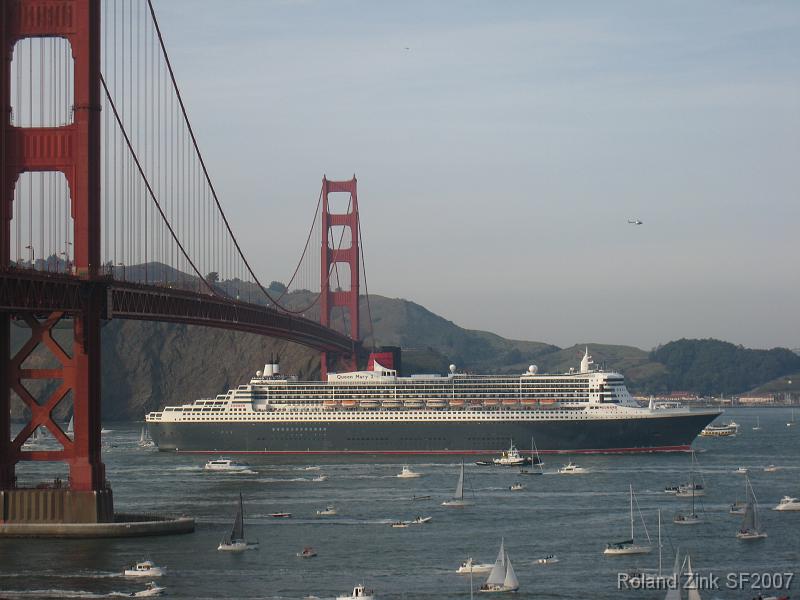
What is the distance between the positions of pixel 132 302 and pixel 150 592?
46.8ft

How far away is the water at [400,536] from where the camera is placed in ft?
102

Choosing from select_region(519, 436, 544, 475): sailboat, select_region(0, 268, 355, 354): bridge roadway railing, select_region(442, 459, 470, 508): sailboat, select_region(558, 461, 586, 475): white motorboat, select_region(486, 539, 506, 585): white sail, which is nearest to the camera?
select_region(486, 539, 506, 585): white sail

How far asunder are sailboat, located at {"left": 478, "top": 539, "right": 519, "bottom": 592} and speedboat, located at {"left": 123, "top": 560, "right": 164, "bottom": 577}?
685cm

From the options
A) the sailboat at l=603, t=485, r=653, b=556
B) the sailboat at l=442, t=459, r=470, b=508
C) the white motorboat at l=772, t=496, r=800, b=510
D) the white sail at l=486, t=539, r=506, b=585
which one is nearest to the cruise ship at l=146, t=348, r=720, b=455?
the sailboat at l=442, t=459, r=470, b=508

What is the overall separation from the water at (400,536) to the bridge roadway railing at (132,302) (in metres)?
5.70

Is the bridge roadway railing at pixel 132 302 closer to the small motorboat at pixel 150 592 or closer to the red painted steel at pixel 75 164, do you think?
the red painted steel at pixel 75 164

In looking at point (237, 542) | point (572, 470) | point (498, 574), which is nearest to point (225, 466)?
point (572, 470)

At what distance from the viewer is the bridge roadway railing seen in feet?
116

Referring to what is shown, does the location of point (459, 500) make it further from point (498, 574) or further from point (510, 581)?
point (510, 581)

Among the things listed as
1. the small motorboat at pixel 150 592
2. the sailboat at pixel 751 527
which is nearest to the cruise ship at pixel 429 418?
the sailboat at pixel 751 527

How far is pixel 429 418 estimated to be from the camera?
7112 centimetres

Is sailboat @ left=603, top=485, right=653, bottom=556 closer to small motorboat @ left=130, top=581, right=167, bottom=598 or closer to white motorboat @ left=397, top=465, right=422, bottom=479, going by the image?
small motorboat @ left=130, top=581, right=167, bottom=598

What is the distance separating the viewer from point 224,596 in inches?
1169

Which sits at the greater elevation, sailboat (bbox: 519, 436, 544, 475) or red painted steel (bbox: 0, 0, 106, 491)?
red painted steel (bbox: 0, 0, 106, 491)
